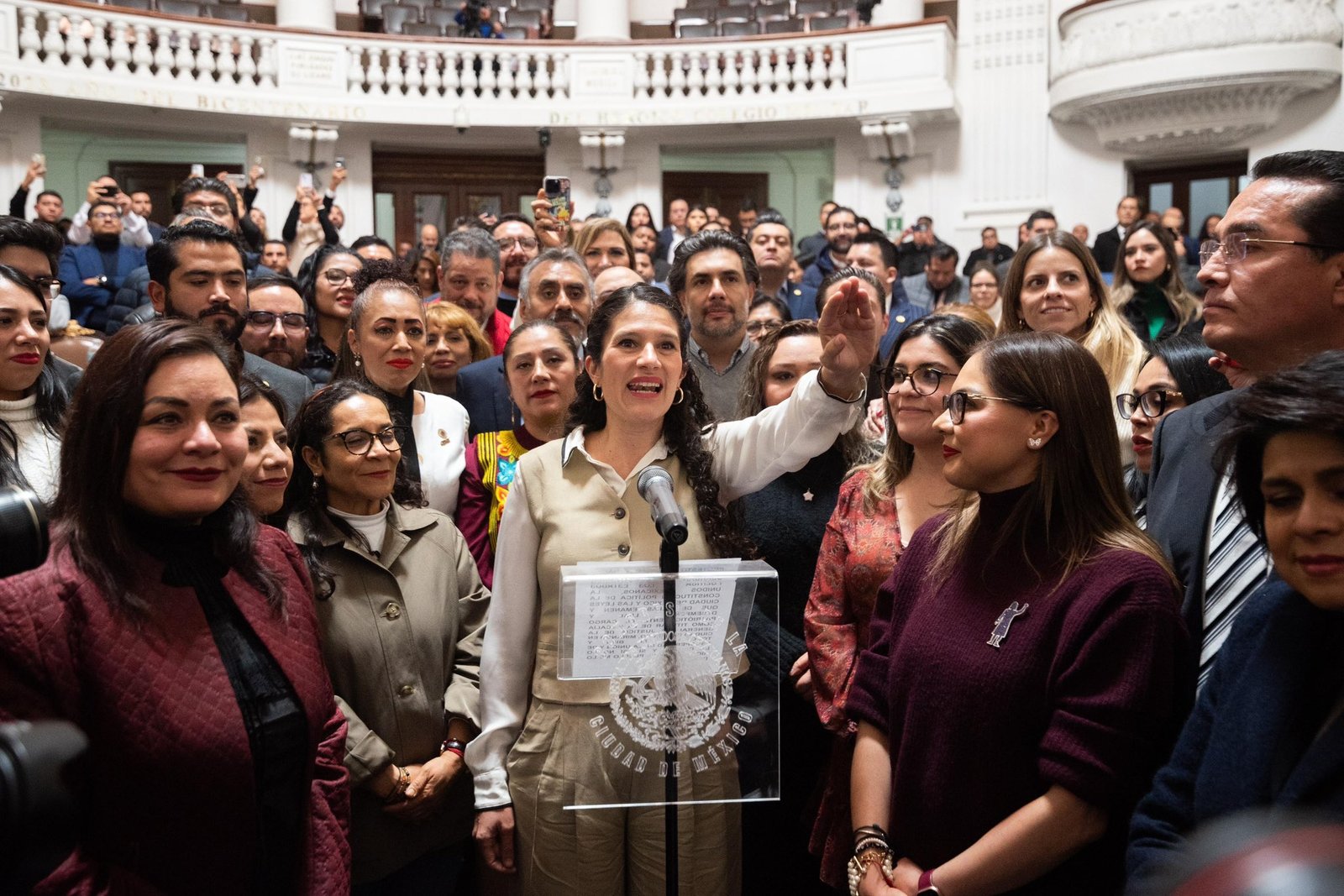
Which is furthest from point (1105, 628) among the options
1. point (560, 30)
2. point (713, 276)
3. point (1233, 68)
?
point (560, 30)

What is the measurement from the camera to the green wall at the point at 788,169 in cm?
1255

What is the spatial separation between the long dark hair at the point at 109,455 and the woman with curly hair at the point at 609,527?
682 mm

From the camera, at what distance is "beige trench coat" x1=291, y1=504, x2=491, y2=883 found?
2125 millimetres

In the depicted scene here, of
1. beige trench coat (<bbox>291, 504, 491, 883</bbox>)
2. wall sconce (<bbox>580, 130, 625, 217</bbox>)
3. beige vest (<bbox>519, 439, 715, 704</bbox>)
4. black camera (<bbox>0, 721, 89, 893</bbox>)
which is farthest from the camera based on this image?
wall sconce (<bbox>580, 130, 625, 217</bbox>)

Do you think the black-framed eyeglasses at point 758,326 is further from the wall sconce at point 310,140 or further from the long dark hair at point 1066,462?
the wall sconce at point 310,140

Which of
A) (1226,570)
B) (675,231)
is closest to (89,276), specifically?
(675,231)

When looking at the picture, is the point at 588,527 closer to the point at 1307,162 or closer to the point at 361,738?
the point at 361,738

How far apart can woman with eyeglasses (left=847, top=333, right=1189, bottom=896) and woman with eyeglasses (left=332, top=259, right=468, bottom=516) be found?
135 centimetres

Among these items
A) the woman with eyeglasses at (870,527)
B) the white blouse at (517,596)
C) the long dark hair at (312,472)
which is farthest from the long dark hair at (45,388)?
the woman with eyeglasses at (870,527)

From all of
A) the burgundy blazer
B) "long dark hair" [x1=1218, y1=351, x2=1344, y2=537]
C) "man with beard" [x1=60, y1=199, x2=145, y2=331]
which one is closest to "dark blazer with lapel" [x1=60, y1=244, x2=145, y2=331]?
"man with beard" [x1=60, y1=199, x2=145, y2=331]

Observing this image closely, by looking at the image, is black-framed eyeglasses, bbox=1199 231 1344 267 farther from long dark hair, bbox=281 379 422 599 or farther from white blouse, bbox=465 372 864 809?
long dark hair, bbox=281 379 422 599

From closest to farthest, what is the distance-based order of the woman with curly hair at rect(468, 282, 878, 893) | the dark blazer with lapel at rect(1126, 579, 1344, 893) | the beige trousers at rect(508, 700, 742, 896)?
1. the dark blazer with lapel at rect(1126, 579, 1344, 893)
2. the beige trousers at rect(508, 700, 742, 896)
3. the woman with curly hair at rect(468, 282, 878, 893)

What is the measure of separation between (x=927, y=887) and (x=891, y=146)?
10.8m

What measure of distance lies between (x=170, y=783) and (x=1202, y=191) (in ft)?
37.8
